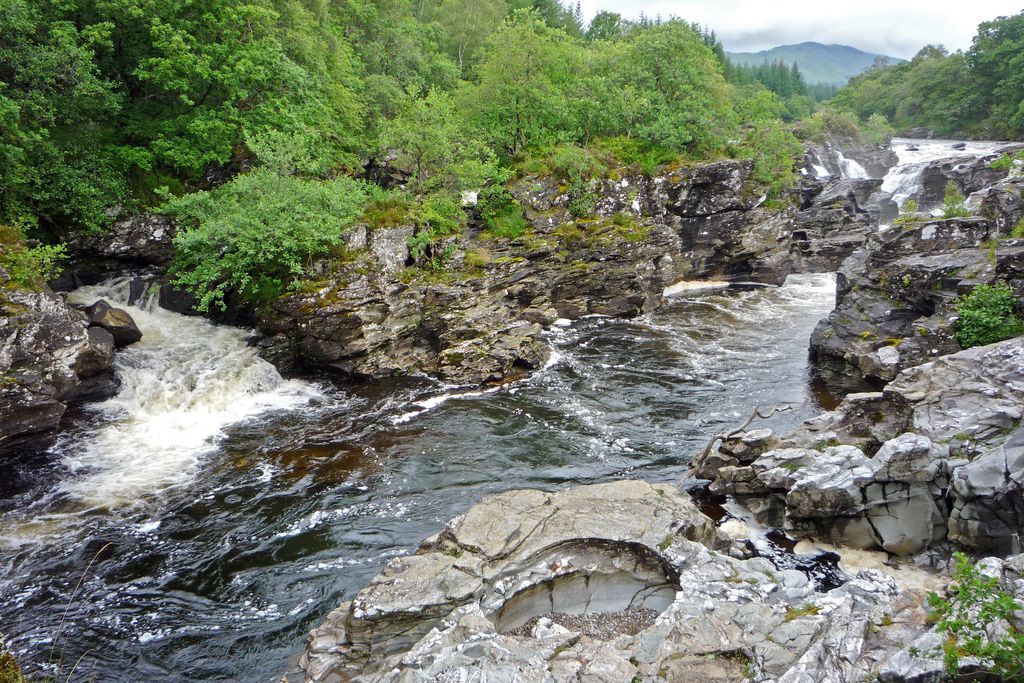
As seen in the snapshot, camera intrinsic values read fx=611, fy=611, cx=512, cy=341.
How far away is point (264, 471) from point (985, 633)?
50.0ft

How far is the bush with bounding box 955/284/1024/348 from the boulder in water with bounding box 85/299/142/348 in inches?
1044

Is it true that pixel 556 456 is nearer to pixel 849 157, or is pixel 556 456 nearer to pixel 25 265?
pixel 25 265

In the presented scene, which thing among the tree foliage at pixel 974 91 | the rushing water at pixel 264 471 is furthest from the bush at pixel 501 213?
the tree foliage at pixel 974 91

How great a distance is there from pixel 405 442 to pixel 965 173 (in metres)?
46.7

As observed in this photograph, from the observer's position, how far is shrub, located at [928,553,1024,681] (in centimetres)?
583

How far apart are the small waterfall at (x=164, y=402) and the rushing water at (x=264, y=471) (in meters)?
0.07

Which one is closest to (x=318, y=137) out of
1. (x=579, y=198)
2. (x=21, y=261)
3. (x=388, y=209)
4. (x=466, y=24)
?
(x=388, y=209)

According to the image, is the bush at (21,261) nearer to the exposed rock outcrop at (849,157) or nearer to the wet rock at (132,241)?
the wet rock at (132,241)

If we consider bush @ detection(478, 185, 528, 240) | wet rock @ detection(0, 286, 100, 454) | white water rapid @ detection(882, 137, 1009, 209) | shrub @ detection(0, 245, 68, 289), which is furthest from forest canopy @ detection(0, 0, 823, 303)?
white water rapid @ detection(882, 137, 1009, 209)

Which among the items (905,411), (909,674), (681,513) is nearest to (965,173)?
(905,411)

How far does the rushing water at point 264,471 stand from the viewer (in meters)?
11.1

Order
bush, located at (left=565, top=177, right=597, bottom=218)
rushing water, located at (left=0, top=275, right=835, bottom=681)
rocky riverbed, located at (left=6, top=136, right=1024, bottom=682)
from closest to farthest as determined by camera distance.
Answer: rocky riverbed, located at (left=6, top=136, right=1024, bottom=682) → rushing water, located at (left=0, top=275, right=835, bottom=681) → bush, located at (left=565, top=177, right=597, bottom=218)

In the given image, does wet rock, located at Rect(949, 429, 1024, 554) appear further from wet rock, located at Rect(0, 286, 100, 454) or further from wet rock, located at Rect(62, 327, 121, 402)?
wet rock, located at Rect(62, 327, 121, 402)

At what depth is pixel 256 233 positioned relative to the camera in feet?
70.7
